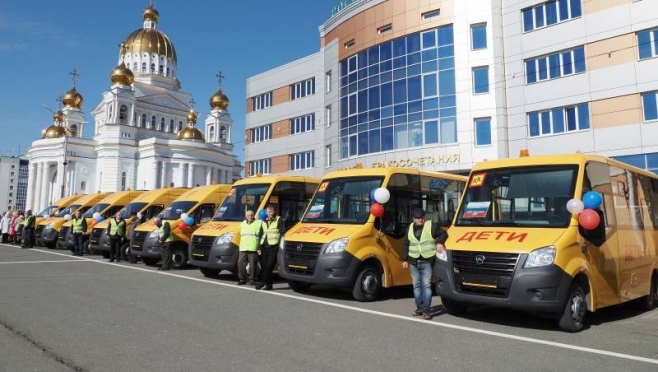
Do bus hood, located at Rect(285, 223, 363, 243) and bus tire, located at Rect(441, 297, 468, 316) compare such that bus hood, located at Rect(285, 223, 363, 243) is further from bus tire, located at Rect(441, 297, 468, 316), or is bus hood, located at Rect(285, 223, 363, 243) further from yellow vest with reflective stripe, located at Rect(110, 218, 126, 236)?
yellow vest with reflective stripe, located at Rect(110, 218, 126, 236)

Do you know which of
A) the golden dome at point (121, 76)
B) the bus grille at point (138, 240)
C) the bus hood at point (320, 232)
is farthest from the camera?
the golden dome at point (121, 76)

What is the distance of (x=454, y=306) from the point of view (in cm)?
777

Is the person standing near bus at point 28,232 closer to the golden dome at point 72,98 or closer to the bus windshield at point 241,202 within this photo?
the bus windshield at point 241,202

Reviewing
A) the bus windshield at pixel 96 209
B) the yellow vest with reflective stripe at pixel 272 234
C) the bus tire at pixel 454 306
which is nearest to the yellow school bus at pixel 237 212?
the yellow vest with reflective stripe at pixel 272 234

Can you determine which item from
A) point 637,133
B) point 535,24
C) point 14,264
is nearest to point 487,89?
point 535,24

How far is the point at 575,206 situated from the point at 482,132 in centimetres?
1985

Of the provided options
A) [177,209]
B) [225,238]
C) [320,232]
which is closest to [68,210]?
[177,209]

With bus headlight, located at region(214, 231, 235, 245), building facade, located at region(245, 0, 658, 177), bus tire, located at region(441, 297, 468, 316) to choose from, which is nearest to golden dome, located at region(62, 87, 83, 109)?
building facade, located at region(245, 0, 658, 177)

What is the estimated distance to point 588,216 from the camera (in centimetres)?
666

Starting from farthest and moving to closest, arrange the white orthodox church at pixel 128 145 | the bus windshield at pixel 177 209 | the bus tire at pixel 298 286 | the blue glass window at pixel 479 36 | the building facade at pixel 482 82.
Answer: the white orthodox church at pixel 128 145 → the blue glass window at pixel 479 36 → the building facade at pixel 482 82 → the bus windshield at pixel 177 209 → the bus tire at pixel 298 286

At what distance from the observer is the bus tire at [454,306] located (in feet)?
25.3

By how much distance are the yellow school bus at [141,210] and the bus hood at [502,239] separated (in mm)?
12543

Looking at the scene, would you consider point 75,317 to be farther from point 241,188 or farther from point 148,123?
point 148,123

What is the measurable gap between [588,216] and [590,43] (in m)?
19.0
